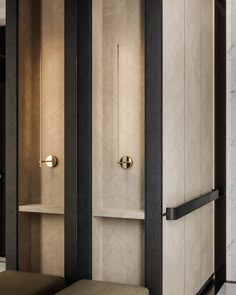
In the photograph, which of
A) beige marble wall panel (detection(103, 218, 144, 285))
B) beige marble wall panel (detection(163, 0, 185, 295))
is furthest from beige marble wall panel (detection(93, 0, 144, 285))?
beige marble wall panel (detection(163, 0, 185, 295))

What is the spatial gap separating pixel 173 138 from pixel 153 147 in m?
0.30

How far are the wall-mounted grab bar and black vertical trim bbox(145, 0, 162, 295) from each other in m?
0.12

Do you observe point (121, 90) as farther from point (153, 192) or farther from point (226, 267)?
point (226, 267)

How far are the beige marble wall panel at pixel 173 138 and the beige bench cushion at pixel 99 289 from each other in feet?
0.90

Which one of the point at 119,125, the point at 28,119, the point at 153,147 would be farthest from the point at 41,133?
the point at 153,147

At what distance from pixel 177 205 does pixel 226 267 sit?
175 centimetres

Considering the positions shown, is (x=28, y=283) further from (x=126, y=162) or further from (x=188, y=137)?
(x=188, y=137)

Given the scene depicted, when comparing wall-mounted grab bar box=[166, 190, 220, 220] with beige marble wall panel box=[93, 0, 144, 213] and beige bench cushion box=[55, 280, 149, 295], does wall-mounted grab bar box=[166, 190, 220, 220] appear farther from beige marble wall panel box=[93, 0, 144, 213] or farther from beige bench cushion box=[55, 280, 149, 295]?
beige bench cushion box=[55, 280, 149, 295]

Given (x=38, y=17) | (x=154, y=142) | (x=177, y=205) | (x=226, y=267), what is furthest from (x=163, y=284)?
(x=226, y=267)

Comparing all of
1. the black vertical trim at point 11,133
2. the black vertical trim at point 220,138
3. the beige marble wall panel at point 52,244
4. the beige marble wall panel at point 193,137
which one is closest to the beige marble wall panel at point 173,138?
the beige marble wall panel at point 193,137

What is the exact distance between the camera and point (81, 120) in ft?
8.05

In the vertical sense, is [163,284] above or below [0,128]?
below

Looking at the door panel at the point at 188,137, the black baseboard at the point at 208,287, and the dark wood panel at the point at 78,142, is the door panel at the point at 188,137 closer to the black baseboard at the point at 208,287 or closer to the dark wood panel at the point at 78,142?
the black baseboard at the point at 208,287

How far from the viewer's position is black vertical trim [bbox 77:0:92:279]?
2443 mm
